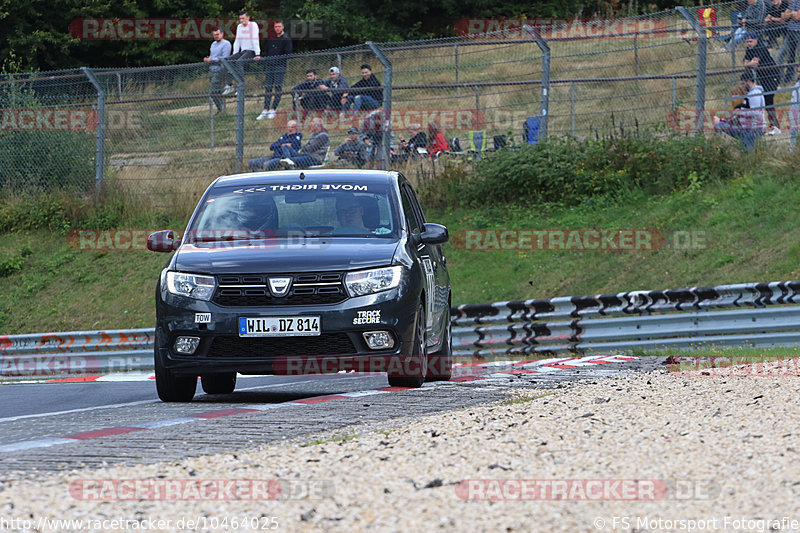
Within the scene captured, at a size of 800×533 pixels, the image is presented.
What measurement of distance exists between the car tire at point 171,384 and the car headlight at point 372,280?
1507 millimetres

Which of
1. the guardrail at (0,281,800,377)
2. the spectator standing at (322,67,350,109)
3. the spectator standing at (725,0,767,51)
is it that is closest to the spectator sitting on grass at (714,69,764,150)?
the spectator standing at (725,0,767,51)

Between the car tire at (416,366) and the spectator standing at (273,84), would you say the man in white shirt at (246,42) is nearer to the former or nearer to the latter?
the spectator standing at (273,84)

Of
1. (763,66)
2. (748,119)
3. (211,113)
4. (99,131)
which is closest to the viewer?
(763,66)

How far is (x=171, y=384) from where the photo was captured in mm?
9438

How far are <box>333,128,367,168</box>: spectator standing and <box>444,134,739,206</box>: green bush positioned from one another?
184cm

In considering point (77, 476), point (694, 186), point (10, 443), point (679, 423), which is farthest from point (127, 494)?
point (694, 186)

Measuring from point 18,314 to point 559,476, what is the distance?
711 inches

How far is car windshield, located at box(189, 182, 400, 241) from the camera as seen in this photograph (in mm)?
9812

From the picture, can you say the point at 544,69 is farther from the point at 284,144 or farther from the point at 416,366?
the point at 416,366

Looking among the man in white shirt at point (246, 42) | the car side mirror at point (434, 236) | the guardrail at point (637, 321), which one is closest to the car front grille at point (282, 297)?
the car side mirror at point (434, 236)

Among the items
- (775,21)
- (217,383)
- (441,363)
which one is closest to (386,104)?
(775,21)

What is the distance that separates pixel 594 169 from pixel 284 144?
5383 mm

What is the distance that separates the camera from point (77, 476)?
535 cm

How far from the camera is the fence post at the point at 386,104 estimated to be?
2101 cm
